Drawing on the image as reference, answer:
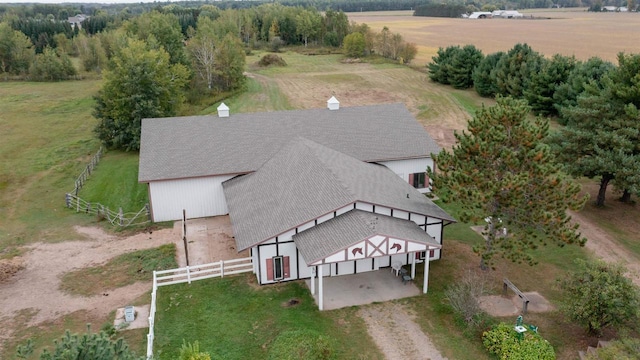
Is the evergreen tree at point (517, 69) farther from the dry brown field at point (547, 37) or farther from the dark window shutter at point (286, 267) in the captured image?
the dark window shutter at point (286, 267)

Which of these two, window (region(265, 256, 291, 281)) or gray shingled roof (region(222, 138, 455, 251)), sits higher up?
gray shingled roof (region(222, 138, 455, 251))

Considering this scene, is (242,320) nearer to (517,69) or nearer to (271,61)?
(517,69)

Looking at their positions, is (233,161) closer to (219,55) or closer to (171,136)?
(171,136)

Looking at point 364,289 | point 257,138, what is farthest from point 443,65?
point 364,289

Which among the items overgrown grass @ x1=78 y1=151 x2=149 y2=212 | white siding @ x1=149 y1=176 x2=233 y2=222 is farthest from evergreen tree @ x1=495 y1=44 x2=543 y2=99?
overgrown grass @ x1=78 y1=151 x2=149 y2=212

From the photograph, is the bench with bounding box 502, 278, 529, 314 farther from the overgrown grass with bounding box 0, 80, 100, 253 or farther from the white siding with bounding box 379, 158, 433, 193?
the overgrown grass with bounding box 0, 80, 100, 253

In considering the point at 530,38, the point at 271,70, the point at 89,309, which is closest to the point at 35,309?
the point at 89,309
